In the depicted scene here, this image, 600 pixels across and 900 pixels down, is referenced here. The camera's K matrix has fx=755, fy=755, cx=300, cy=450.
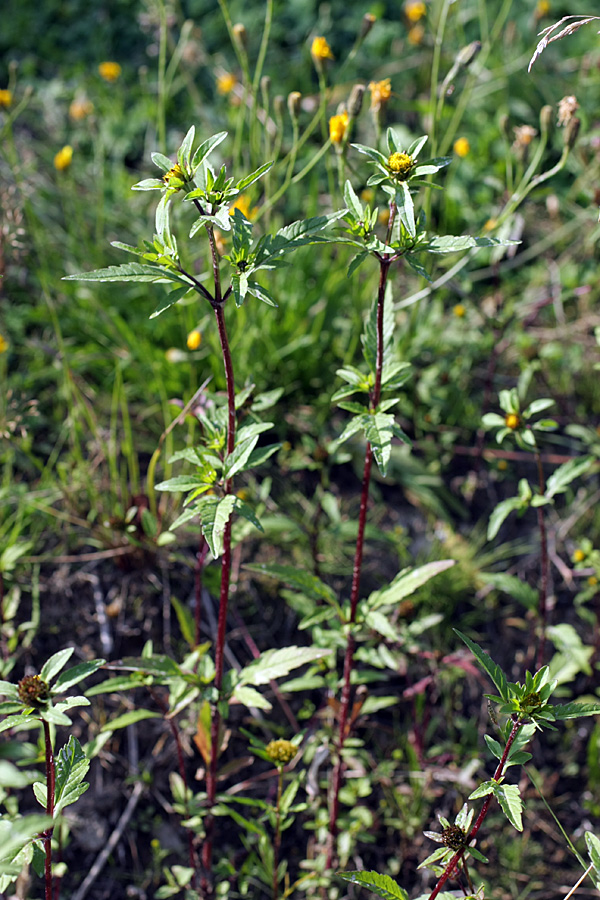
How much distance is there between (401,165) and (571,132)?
87cm

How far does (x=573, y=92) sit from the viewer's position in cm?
337

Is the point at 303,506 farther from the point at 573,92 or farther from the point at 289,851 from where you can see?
the point at 573,92

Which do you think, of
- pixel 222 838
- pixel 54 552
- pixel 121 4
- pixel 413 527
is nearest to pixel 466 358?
pixel 413 527

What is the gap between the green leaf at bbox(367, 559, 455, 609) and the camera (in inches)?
62.5

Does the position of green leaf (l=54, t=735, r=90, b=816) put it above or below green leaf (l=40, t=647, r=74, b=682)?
below

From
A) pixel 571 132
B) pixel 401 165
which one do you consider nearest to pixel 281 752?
pixel 401 165

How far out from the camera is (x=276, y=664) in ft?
5.08

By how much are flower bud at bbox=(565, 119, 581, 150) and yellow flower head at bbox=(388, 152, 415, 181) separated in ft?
2.75

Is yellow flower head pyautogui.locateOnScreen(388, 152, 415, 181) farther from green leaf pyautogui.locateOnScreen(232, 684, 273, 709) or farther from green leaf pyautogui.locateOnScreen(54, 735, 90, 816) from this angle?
green leaf pyautogui.locateOnScreen(54, 735, 90, 816)

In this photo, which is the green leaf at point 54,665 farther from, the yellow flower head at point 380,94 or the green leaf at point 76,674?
the yellow flower head at point 380,94

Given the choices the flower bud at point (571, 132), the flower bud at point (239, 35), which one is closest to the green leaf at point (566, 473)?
the flower bud at point (571, 132)

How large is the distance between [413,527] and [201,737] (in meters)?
1.00

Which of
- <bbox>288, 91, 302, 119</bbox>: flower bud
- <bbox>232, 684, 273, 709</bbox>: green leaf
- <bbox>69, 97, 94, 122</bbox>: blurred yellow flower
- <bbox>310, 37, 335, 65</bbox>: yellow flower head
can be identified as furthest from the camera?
<bbox>69, 97, 94, 122</bbox>: blurred yellow flower

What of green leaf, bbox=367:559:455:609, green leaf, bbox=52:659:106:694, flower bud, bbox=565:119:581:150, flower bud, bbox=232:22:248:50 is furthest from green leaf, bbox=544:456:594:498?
flower bud, bbox=232:22:248:50
